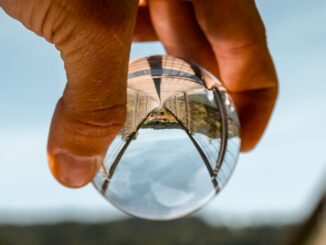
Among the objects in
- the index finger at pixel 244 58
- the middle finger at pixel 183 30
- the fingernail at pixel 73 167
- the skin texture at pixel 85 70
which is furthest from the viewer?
the middle finger at pixel 183 30

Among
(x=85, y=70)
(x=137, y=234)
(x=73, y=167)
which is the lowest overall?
(x=137, y=234)

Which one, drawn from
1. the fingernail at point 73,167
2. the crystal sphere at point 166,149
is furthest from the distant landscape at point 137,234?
the fingernail at point 73,167

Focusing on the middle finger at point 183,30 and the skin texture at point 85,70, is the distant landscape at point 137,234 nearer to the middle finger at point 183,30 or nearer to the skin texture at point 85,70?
the middle finger at point 183,30

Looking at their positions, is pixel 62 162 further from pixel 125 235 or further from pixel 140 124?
pixel 125 235

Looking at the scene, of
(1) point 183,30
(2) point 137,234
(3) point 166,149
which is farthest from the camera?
(2) point 137,234

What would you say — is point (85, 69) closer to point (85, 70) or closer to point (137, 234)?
point (85, 70)

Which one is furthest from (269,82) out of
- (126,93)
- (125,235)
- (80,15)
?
(125,235)

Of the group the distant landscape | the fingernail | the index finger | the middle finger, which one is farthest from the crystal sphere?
the distant landscape

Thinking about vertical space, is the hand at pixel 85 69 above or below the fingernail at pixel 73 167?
above

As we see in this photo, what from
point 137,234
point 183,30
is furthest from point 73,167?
point 137,234
